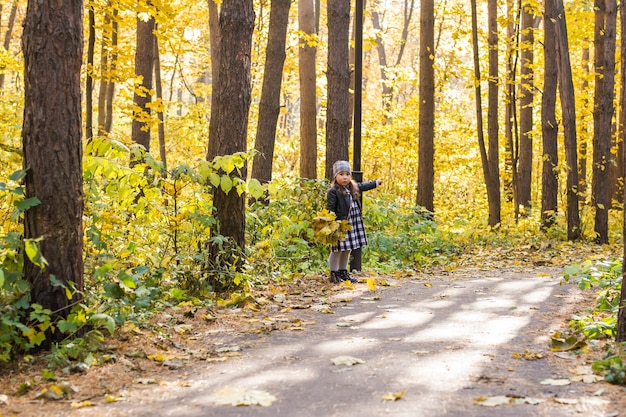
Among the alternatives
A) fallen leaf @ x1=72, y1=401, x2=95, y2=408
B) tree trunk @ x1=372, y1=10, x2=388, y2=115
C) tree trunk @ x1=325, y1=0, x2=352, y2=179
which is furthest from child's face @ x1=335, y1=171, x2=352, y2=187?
tree trunk @ x1=372, y1=10, x2=388, y2=115

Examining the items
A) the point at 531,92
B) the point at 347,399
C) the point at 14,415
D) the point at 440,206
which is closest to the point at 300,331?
the point at 347,399

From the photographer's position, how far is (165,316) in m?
6.93

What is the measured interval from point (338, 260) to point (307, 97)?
25.9 ft

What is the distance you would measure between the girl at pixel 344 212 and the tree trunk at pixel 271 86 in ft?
16.2

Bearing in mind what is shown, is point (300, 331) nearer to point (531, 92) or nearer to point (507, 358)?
point (507, 358)

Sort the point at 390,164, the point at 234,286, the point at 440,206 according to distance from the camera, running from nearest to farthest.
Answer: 1. the point at 234,286
2. the point at 390,164
3. the point at 440,206

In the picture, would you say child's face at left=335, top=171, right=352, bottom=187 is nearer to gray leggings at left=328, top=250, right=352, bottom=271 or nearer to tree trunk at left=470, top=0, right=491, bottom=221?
gray leggings at left=328, top=250, right=352, bottom=271

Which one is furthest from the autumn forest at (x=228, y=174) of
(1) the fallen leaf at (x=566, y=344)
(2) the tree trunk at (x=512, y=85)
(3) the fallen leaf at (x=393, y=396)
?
(3) the fallen leaf at (x=393, y=396)

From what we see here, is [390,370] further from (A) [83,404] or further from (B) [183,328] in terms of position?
(B) [183,328]

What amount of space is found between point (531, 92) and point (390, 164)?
7.10 metres

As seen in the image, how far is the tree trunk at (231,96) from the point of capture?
8.30 m

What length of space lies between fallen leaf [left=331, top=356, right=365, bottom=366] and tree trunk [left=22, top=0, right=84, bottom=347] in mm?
2033

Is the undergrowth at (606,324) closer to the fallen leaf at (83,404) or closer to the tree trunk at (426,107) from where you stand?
the fallen leaf at (83,404)

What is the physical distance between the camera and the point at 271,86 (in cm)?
1499
